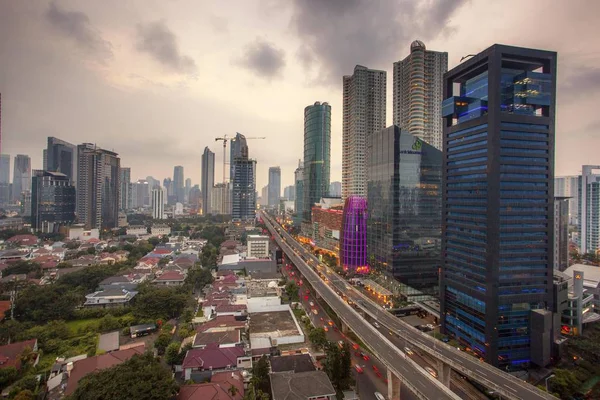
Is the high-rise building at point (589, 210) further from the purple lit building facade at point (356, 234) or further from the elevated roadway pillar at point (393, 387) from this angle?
the elevated roadway pillar at point (393, 387)

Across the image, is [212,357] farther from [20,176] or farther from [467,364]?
[20,176]

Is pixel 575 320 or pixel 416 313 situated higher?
pixel 575 320

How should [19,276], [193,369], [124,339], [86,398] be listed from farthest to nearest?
[19,276], [124,339], [193,369], [86,398]

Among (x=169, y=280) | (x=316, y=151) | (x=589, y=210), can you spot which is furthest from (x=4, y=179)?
(x=589, y=210)

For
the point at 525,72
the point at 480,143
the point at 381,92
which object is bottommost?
the point at 480,143

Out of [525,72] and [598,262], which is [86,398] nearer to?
[525,72]

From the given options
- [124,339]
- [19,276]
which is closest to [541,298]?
[124,339]

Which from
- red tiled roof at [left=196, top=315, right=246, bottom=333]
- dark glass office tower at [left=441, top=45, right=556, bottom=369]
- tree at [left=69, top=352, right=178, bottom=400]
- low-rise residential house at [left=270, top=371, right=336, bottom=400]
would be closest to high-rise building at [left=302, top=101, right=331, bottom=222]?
red tiled roof at [left=196, top=315, right=246, bottom=333]

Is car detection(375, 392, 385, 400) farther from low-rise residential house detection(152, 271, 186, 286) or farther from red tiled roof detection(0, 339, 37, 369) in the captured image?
low-rise residential house detection(152, 271, 186, 286)
